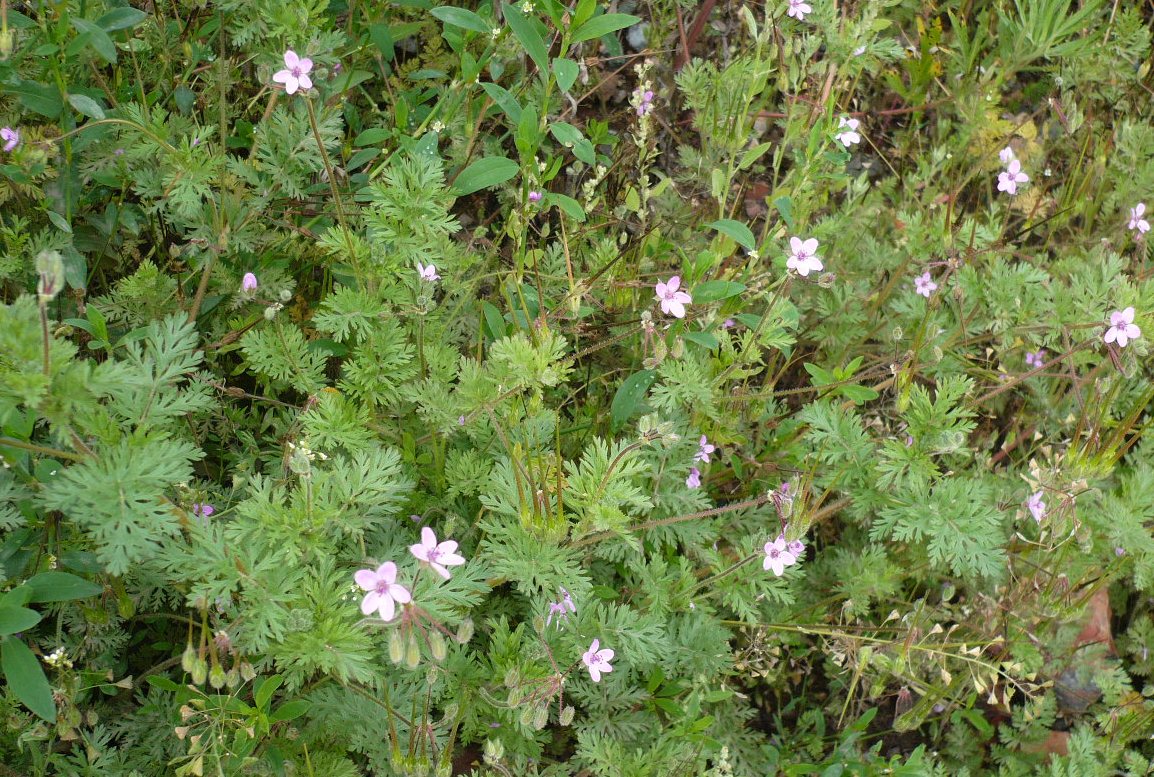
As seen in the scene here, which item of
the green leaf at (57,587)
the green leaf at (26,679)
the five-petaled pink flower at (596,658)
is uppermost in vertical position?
the green leaf at (57,587)

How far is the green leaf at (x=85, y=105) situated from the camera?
6.57ft

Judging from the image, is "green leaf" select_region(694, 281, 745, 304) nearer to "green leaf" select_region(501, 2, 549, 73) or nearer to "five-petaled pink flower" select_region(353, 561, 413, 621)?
"green leaf" select_region(501, 2, 549, 73)

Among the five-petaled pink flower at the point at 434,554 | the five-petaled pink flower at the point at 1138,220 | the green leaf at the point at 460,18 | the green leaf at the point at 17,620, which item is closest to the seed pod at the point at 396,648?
the five-petaled pink flower at the point at 434,554

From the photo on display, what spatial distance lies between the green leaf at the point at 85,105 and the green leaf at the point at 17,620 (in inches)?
44.2

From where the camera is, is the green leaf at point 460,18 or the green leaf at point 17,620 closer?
the green leaf at point 17,620

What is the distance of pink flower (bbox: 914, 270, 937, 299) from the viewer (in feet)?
9.29

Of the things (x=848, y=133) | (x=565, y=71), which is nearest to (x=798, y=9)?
(x=848, y=133)

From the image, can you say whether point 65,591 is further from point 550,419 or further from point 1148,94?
point 1148,94

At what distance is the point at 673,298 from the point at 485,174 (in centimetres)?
56

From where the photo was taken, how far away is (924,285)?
2850 millimetres

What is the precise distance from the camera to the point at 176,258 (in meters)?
2.45

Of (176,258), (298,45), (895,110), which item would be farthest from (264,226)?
(895,110)

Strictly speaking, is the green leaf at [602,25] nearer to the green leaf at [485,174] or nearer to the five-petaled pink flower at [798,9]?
the green leaf at [485,174]

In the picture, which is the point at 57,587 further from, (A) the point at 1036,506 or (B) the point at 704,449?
(A) the point at 1036,506
